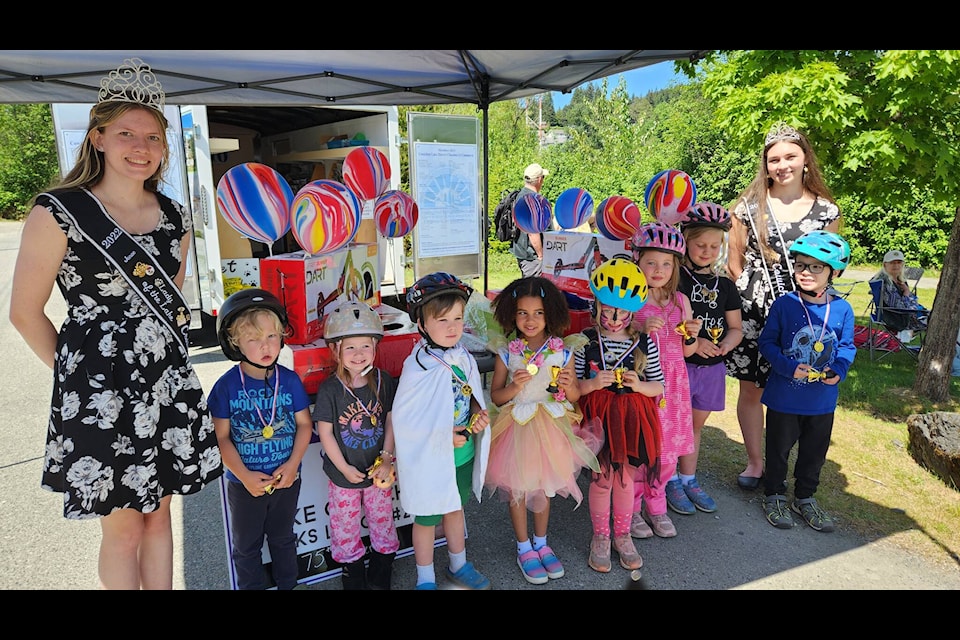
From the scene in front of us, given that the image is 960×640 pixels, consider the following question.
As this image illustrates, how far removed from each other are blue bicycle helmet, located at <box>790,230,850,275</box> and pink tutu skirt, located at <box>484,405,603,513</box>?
1584mm

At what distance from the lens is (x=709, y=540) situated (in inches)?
133

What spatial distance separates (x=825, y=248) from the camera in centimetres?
315

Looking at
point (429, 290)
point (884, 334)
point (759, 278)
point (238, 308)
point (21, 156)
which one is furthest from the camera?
point (21, 156)

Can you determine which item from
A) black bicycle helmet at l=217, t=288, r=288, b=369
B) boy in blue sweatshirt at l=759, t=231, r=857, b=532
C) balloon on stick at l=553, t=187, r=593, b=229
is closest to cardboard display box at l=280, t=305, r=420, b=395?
black bicycle helmet at l=217, t=288, r=288, b=369

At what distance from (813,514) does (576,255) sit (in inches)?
85.5

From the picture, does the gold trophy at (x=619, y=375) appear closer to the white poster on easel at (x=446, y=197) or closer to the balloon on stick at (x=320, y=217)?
the balloon on stick at (x=320, y=217)

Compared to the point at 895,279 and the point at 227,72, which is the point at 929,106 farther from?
the point at 227,72

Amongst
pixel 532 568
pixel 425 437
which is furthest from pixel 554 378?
pixel 532 568

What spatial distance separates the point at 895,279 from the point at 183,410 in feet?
26.6

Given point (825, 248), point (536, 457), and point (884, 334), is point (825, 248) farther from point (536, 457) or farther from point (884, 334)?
point (884, 334)

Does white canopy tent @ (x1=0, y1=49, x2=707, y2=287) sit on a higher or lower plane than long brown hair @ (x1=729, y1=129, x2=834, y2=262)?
higher

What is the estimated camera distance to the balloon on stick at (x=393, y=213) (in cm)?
397

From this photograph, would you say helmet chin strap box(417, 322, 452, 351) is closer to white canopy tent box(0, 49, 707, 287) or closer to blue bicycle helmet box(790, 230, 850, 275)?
white canopy tent box(0, 49, 707, 287)

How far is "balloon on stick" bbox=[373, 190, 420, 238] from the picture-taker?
397cm
